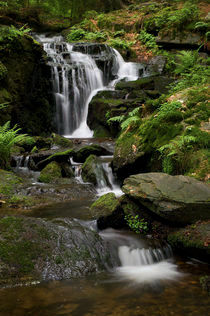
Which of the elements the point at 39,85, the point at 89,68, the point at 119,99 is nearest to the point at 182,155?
the point at 119,99

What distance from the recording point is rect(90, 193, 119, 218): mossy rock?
465 cm

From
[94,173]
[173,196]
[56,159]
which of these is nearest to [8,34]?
[56,159]

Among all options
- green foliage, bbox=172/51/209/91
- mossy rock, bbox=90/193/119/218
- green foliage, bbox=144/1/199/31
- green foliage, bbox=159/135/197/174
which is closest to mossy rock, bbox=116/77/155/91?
green foliage, bbox=172/51/209/91

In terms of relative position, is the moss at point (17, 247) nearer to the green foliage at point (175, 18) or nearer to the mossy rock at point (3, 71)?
the mossy rock at point (3, 71)

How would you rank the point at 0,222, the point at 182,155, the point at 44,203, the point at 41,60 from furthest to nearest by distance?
the point at 41,60 < the point at 44,203 < the point at 182,155 < the point at 0,222

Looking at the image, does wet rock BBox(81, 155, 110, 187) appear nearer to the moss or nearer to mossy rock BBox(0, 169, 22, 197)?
mossy rock BBox(0, 169, 22, 197)

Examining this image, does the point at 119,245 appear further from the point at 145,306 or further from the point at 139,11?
the point at 139,11

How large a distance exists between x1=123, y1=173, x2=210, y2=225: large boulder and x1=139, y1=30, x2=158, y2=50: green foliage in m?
16.2

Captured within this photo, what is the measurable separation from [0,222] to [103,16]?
78.0 ft

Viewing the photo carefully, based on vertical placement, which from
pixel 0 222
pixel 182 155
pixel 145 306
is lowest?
pixel 145 306

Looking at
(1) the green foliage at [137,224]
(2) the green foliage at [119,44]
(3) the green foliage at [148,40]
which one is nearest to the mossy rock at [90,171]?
(1) the green foliage at [137,224]

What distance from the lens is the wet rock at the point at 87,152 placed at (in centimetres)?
866

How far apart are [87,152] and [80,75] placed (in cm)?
723

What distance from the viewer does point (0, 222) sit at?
3576 mm
